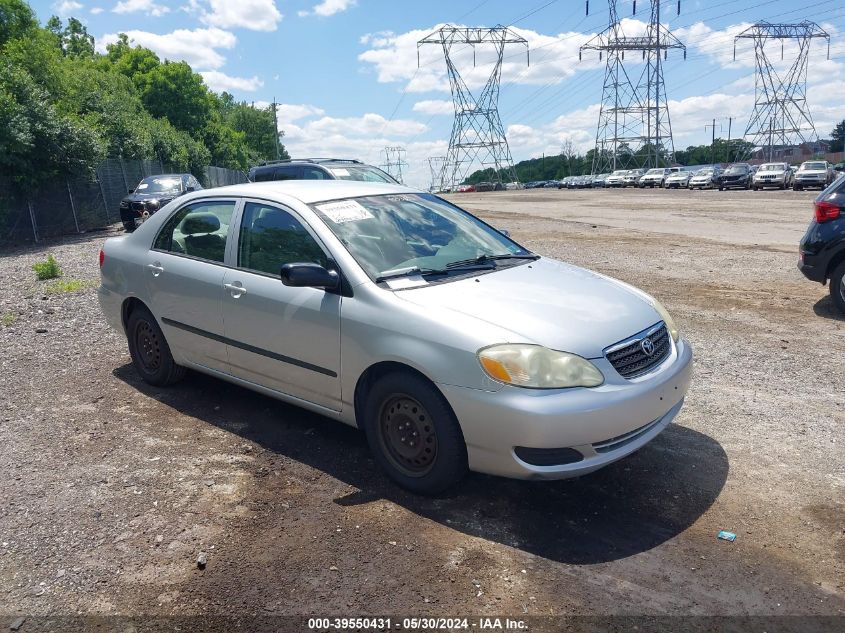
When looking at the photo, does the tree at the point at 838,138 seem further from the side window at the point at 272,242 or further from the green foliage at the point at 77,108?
the side window at the point at 272,242

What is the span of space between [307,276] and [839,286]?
639cm

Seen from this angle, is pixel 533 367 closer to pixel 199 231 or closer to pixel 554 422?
pixel 554 422

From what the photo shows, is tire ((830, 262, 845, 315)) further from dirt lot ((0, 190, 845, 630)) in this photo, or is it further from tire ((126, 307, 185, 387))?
tire ((126, 307, 185, 387))

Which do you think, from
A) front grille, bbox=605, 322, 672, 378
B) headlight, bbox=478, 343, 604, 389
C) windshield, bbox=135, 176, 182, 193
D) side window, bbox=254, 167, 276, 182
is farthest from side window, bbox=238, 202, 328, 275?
windshield, bbox=135, 176, 182, 193

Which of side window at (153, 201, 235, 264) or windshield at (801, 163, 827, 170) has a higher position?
side window at (153, 201, 235, 264)

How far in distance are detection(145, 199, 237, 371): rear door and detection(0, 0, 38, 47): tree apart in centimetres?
2470

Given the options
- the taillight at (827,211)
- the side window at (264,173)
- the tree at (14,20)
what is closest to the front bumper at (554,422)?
the taillight at (827,211)

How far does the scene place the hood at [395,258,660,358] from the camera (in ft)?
11.8

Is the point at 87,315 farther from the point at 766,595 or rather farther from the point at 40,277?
the point at 766,595

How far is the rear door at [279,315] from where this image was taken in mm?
4195

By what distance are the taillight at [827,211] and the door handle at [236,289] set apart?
→ 6.55 meters

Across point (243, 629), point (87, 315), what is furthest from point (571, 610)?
point (87, 315)

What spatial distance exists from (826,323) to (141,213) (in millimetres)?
17607

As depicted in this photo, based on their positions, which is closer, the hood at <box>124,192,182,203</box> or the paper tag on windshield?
the paper tag on windshield
